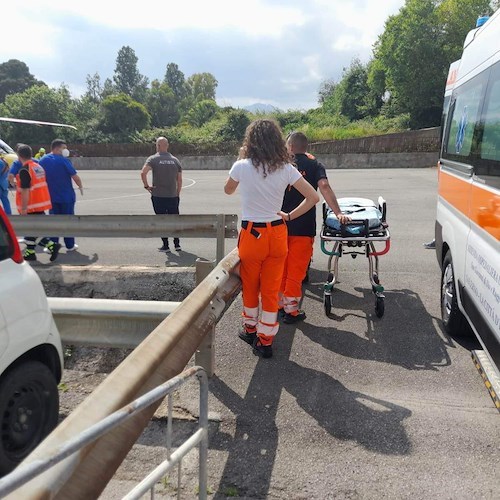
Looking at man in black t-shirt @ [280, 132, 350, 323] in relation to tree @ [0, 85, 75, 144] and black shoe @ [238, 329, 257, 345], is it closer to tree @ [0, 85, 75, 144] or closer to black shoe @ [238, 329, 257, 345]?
black shoe @ [238, 329, 257, 345]

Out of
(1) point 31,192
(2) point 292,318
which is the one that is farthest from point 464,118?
(1) point 31,192

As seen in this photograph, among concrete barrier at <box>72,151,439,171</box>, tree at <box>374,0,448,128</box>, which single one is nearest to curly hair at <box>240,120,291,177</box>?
concrete barrier at <box>72,151,439,171</box>

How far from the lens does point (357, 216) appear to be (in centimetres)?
543

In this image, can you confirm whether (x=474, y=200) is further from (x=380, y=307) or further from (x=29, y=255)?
(x=29, y=255)

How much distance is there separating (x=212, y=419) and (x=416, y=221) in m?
9.04

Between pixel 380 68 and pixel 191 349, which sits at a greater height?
pixel 380 68

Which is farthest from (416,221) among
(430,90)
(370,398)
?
(430,90)

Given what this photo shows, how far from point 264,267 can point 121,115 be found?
56947mm

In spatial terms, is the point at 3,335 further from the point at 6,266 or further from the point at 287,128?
the point at 287,128

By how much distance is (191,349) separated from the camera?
9.48 ft

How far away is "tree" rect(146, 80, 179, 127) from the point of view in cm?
9294

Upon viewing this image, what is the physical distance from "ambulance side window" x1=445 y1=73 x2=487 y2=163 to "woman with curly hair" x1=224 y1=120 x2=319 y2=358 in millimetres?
1531

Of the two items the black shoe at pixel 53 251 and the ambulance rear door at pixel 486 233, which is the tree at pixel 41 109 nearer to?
the black shoe at pixel 53 251

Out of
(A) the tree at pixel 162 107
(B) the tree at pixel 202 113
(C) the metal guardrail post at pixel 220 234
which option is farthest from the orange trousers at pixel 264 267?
(A) the tree at pixel 162 107
